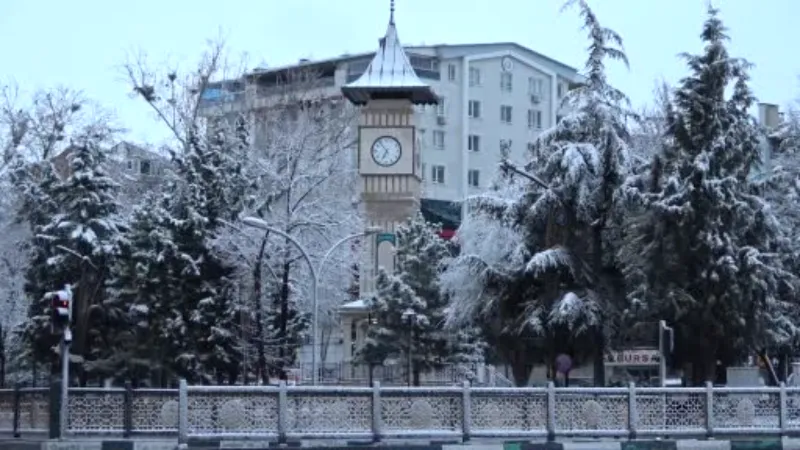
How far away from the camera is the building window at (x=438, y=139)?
87.6 meters

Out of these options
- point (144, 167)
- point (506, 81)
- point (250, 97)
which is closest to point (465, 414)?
point (144, 167)

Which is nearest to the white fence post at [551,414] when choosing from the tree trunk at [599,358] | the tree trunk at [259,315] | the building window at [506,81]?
the tree trunk at [599,358]

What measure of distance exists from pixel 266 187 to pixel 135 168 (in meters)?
16.7

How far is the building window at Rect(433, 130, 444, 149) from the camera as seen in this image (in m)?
87.6

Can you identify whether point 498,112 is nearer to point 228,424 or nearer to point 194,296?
point 194,296

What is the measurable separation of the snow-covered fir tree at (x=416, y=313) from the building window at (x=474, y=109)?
41041mm

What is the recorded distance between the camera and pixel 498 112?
9019cm

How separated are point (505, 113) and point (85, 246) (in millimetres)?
52822

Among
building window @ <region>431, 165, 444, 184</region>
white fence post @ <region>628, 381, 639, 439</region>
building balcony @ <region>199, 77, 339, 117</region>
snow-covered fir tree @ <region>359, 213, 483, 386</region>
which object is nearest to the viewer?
white fence post @ <region>628, 381, 639, 439</region>

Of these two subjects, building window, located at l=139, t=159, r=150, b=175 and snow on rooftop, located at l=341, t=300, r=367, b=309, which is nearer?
snow on rooftop, located at l=341, t=300, r=367, b=309

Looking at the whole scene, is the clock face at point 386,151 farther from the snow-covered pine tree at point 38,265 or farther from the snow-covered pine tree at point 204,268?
the snow-covered pine tree at point 204,268

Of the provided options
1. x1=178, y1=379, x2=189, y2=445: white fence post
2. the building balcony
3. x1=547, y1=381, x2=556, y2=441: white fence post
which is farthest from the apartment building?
x1=178, y1=379, x2=189, y2=445: white fence post

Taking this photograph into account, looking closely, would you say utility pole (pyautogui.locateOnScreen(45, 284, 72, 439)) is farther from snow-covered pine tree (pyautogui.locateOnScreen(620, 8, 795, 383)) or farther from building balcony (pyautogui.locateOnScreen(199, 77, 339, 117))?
building balcony (pyautogui.locateOnScreen(199, 77, 339, 117))

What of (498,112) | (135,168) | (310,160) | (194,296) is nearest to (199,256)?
(194,296)
